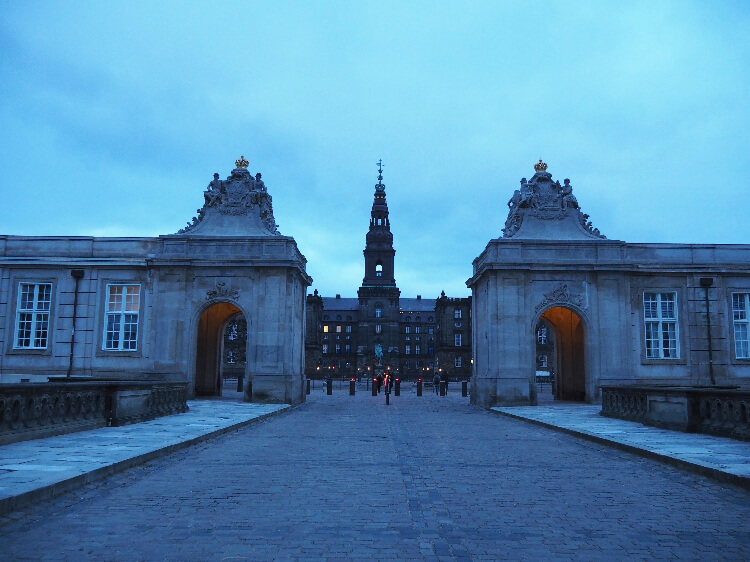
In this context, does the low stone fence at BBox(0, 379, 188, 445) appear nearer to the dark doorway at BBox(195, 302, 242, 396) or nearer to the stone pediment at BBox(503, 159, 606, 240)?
the dark doorway at BBox(195, 302, 242, 396)

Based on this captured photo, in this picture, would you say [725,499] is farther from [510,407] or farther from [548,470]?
[510,407]

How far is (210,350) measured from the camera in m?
35.0

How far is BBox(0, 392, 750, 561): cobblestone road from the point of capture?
238 inches

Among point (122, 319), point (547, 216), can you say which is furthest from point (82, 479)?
point (547, 216)

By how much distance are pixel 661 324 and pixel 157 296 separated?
22432 mm

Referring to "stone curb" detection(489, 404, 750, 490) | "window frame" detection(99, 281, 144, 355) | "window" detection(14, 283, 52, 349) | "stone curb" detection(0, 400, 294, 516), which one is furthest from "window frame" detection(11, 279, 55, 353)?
"stone curb" detection(489, 404, 750, 490)

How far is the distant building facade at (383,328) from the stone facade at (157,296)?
7221 centimetres

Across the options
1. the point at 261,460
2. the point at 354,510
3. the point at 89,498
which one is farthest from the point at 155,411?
the point at 354,510

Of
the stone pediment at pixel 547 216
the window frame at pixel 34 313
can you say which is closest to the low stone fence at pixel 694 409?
the stone pediment at pixel 547 216

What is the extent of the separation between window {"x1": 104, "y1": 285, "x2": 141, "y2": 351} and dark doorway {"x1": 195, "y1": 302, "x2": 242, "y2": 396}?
14.3 ft

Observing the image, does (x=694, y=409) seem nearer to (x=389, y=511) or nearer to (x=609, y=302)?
(x=389, y=511)

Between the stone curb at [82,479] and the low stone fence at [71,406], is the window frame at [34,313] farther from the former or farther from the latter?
the stone curb at [82,479]

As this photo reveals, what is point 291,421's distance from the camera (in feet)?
69.1

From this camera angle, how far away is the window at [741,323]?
30000 millimetres
